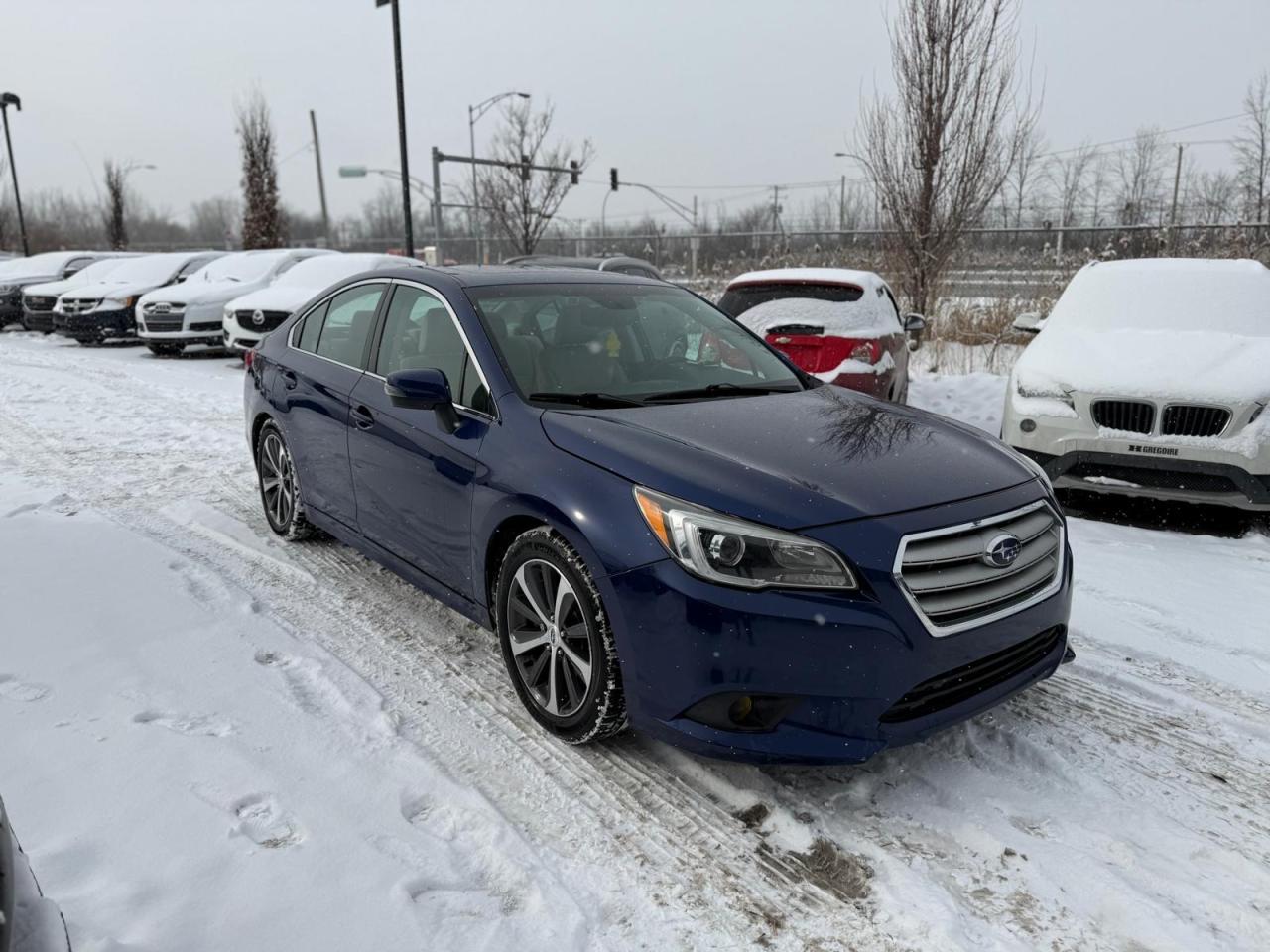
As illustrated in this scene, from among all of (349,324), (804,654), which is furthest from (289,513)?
(804,654)

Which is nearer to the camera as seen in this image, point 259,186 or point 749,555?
point 749,555

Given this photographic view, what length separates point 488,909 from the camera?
232cm

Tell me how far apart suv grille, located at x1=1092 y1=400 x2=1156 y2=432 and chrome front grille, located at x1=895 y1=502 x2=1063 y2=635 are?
3.38 metres

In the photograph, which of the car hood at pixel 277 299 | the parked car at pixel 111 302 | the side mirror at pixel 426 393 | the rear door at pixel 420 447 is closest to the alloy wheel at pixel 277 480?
the rear door at pixel 420 447

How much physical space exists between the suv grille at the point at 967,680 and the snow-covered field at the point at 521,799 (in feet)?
1.15

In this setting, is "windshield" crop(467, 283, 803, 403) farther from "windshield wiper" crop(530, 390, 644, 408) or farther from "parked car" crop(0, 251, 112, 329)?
"parked car" crop(0, 251, 112, 329)

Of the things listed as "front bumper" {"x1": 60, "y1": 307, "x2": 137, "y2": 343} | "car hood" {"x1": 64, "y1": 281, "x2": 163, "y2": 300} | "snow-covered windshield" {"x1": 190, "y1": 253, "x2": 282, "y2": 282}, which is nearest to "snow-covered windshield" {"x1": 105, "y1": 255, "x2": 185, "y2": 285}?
"car hood" {"x1": 64, "y1": 281, "x2": 163, "y2": 300}

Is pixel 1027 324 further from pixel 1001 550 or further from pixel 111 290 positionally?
pixel 111 290

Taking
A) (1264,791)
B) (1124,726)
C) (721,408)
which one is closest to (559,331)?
(721,408)

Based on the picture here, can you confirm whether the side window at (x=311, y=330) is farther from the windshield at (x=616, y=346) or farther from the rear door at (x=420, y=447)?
the windshield at (x=616, y=346)

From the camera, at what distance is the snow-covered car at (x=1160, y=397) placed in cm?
554

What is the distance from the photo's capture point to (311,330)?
4.98 meters

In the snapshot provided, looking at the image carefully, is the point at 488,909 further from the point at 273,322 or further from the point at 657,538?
the point at 273,322

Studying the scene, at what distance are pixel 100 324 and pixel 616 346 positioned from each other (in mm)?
15882
